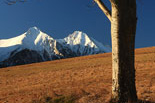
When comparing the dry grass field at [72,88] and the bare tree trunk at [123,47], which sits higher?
the bare tree trunk at [123,47]

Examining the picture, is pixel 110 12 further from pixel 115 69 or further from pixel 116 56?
pixel 115 69

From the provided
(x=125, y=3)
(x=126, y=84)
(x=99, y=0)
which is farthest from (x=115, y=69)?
(x=99, y=0)

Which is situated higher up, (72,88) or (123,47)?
(123,47)

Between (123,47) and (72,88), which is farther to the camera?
(72,88)

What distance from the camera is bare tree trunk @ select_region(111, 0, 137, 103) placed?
3.55 m

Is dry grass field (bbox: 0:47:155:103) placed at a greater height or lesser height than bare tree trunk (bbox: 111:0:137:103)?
lesser

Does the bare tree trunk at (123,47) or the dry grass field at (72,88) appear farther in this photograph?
the dry grass field at (72,88)

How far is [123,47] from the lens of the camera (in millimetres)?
3549

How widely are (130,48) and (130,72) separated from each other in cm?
68

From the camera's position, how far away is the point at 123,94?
3646mm

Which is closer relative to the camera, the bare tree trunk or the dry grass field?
the bare tree trunk

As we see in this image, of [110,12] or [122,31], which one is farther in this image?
[110,12]

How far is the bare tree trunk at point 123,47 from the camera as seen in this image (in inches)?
140

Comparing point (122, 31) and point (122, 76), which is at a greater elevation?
point (122, 31)
